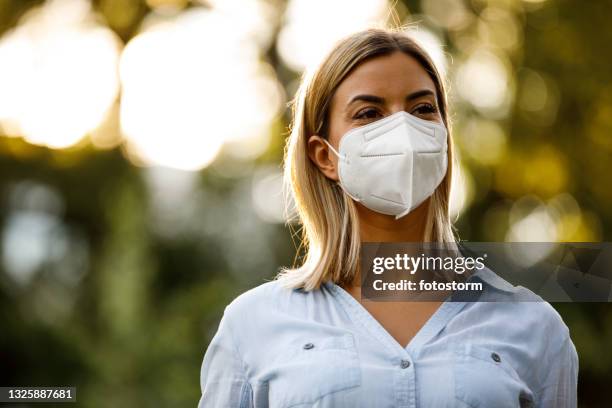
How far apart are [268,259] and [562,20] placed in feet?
14.4

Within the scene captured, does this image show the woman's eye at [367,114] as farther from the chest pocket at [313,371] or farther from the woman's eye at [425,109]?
the chest pocket at [313,371]

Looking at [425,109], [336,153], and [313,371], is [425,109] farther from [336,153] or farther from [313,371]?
[313,371]

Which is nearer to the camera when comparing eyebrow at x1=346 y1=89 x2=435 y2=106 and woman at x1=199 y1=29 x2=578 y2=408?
woman at x1=199 y1=29 x2=578 y2=408

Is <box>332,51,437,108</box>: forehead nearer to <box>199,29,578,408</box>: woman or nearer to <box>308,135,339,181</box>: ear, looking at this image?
<box>199,29,578,408</box>: woman

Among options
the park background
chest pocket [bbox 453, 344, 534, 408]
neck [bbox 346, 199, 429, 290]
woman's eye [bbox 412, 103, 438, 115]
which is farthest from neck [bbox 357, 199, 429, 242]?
the park background

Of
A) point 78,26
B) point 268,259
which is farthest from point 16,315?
point 78,26

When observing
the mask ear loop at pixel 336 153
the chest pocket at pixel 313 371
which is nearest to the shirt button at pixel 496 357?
the chest pocket at pixel 313 371

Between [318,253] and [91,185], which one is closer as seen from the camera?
[318,253]

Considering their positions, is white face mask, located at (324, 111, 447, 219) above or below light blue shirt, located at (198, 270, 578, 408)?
above

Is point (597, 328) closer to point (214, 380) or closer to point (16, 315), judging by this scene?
point (16, 315)

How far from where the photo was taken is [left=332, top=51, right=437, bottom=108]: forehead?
2.87 metres

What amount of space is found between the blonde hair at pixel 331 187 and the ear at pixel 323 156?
0.07 feet

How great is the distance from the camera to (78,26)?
13.5 meters

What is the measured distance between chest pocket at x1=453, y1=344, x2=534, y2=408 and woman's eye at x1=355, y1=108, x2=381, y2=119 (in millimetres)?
733
